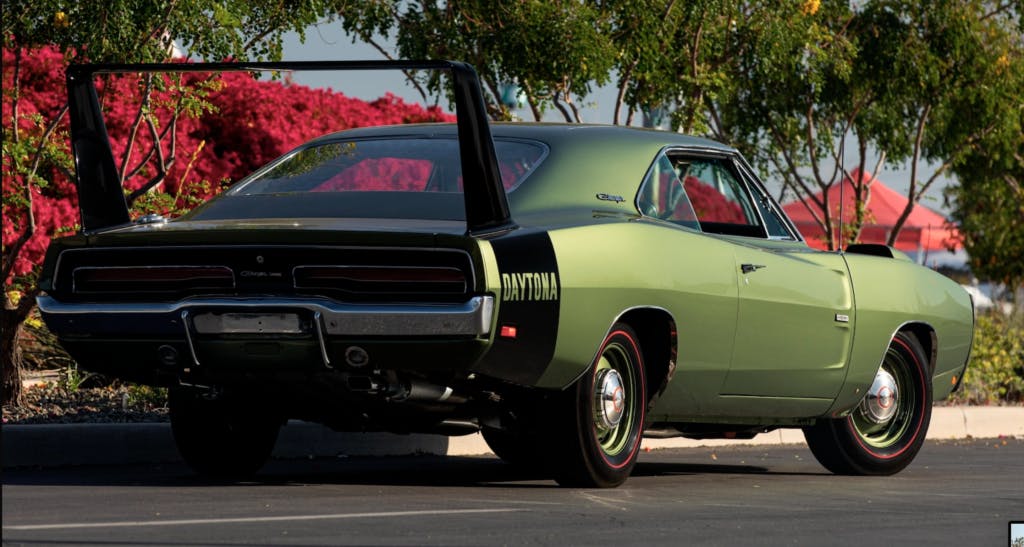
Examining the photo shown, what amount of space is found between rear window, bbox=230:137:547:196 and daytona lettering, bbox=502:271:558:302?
0.75m

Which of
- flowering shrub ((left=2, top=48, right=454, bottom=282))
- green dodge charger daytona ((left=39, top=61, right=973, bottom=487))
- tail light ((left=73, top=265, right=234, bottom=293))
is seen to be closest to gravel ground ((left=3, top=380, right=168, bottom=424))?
flowering shrub ((left=2, top=48, right=454, bottom=282))

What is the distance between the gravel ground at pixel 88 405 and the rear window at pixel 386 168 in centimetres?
277

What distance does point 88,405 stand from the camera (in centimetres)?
1120

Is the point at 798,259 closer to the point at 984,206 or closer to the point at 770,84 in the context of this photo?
the point at 770,84

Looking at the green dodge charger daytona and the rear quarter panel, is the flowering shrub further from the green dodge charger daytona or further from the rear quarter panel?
the rear quarter panel

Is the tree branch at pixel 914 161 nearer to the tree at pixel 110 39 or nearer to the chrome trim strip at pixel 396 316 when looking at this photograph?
the tree at pixel 110 39

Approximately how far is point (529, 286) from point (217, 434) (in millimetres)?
2220

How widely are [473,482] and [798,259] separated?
1.95m

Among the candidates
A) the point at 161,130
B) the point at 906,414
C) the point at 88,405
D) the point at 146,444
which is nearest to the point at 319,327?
the point at 146,444

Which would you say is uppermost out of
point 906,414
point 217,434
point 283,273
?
point 283,273

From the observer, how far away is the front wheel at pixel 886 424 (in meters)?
9.81

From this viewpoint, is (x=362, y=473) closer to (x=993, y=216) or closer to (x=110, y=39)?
(x=110, y=39)

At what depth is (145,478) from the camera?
8477 millimetres

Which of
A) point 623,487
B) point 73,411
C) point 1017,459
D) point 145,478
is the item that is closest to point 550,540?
point 623,487
